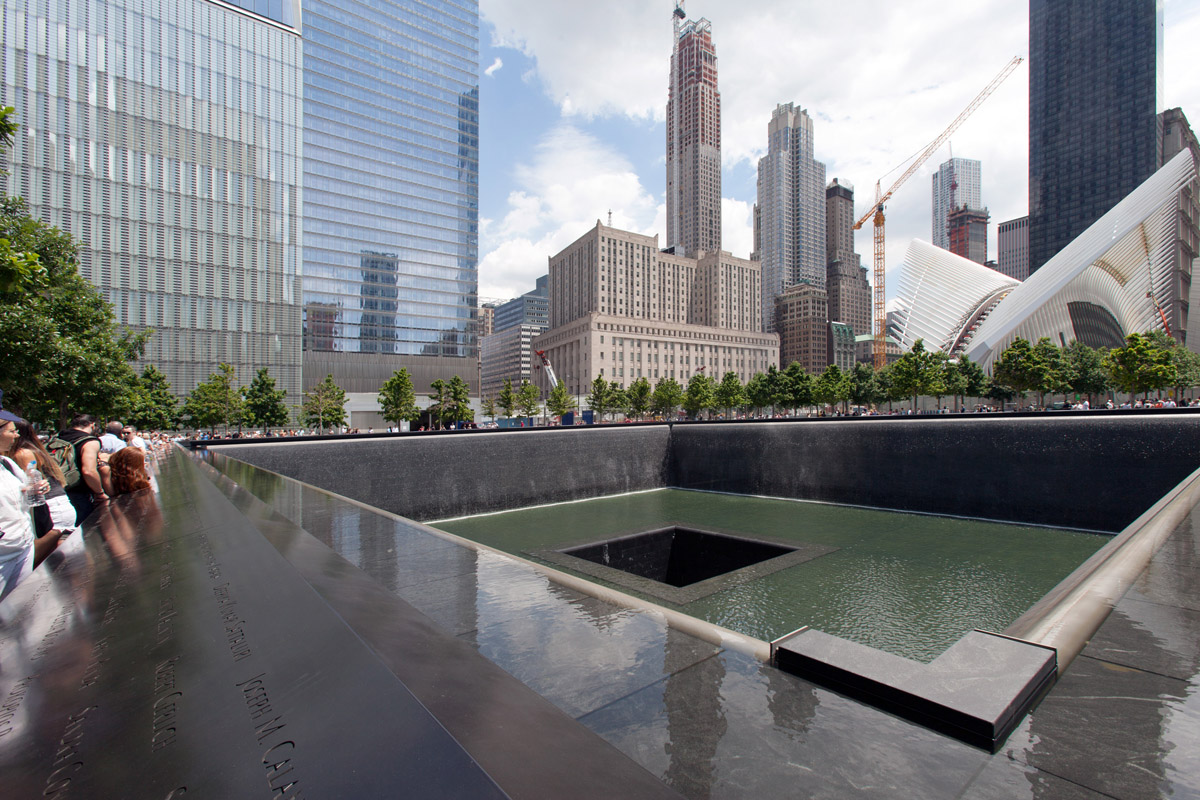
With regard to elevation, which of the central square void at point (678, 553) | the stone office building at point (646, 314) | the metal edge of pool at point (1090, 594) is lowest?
Result: the central square void at point (678, 553)

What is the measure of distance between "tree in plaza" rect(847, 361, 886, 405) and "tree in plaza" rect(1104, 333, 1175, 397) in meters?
20.5

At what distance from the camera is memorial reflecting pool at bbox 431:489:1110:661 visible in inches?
312

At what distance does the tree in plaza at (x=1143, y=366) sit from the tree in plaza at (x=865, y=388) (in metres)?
20.5

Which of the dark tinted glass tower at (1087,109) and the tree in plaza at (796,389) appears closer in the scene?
the tree in plaza at (796,389)

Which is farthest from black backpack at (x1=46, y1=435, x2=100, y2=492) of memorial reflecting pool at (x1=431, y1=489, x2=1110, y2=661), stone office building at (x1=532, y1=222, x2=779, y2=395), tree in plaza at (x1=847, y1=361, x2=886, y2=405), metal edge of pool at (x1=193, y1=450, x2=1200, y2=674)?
stone office building at (x1=532, y1=222, x2=779, y2=395)

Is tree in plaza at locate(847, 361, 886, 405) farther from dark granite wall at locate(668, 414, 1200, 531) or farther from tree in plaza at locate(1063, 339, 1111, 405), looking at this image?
dark granite wall at locate(668, 414, 1200, 531)

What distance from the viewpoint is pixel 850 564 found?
36.9ft

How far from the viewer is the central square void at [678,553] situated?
12.8m

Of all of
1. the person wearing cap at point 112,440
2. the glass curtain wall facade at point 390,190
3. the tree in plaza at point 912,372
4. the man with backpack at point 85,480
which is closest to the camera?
the man with backpack at point 85,480

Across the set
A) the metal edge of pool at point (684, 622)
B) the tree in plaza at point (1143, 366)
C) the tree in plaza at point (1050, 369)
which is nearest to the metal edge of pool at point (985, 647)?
the metal edge of pool at point (684, 622)

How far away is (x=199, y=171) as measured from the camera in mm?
50844

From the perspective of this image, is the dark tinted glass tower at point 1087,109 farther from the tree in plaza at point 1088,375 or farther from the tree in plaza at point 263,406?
the tree in plaza at point 263,406

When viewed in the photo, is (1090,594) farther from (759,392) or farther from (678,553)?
(759,392)

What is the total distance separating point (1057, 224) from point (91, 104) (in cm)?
16874
